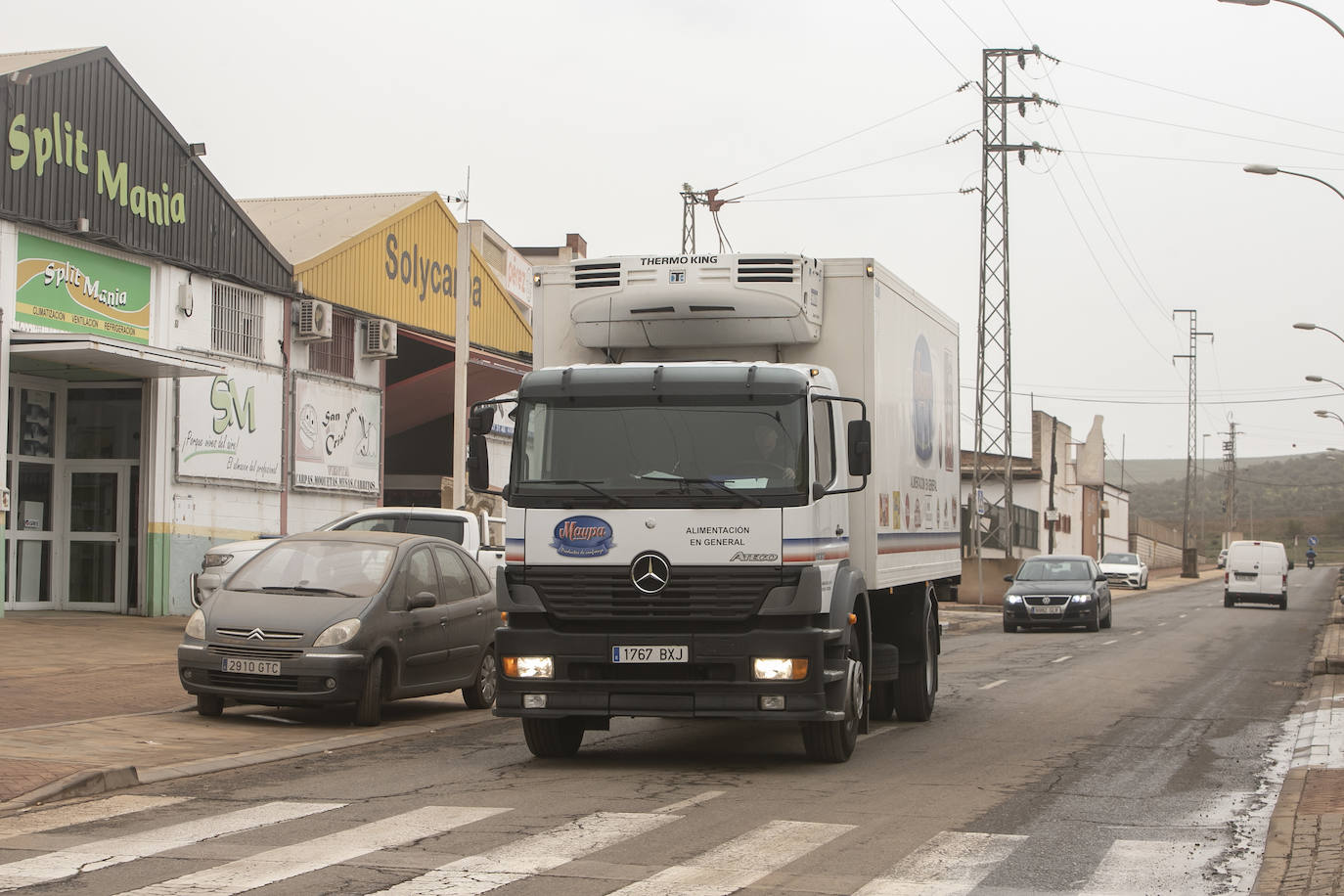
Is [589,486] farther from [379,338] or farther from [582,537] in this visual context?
[379,338]

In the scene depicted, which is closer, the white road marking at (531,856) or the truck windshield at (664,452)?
the white road marking at (531,856)

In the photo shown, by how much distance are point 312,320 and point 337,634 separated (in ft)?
53.4

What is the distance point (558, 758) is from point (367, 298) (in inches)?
816

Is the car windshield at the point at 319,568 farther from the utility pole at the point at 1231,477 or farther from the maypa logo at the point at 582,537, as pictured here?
the utility pole at the point at 1231,477

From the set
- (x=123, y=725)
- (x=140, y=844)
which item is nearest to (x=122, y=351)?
(x=123, y=725)

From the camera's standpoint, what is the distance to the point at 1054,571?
114 feet

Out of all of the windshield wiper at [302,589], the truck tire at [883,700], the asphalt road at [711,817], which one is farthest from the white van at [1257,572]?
the windshield wiper at [302,589]

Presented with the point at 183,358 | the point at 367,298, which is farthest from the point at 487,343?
the point at 183,358

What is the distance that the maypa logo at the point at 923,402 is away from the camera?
13.6m

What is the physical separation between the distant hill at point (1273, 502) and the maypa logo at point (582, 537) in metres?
146

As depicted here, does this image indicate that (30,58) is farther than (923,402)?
Yes

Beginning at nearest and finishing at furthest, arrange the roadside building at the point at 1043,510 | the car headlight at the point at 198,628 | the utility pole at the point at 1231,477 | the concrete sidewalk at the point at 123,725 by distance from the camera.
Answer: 1. the concrete sidewalk at the point at 123,725
2. the car headlight at the point at 198,628
3. the roadside building at the point at 1043,510
4. the utility pole at the point at 1231,477

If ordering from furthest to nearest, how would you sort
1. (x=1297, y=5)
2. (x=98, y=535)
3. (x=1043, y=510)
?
1. (x=1043, y=510)
2. (x=98, y=535)
3. (x=1297, y=5)

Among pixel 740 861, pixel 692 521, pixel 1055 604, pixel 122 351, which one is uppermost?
pixel 122 351
